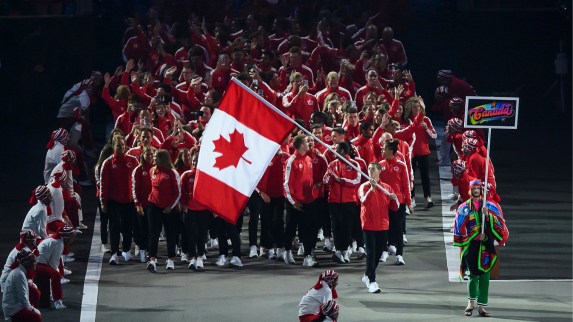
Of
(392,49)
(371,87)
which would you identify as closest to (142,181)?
(371,87)

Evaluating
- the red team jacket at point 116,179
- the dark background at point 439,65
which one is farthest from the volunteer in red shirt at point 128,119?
the red team jacket at point 116,179

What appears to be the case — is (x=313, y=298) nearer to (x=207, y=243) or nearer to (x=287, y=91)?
(x=207, y=243)

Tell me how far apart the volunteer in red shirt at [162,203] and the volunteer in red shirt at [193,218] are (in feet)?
0.56

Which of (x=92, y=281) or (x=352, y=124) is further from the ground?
(x=352, y=124)

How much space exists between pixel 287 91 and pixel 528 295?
757 centimetres

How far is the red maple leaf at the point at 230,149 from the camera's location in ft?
54.2

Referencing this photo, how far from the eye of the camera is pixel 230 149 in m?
16.6

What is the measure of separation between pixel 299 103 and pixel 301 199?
4.17 m

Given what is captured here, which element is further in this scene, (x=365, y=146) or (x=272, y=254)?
(x=365, y=146)

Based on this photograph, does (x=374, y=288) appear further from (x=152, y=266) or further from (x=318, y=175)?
(x=152, y=266)

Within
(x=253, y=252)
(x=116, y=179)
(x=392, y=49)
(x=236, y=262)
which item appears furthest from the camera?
(x=392, y=49)

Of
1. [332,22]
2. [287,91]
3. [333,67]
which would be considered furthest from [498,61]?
[287,91]

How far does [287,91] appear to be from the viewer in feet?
85.4

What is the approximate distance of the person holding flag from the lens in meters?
18.7
